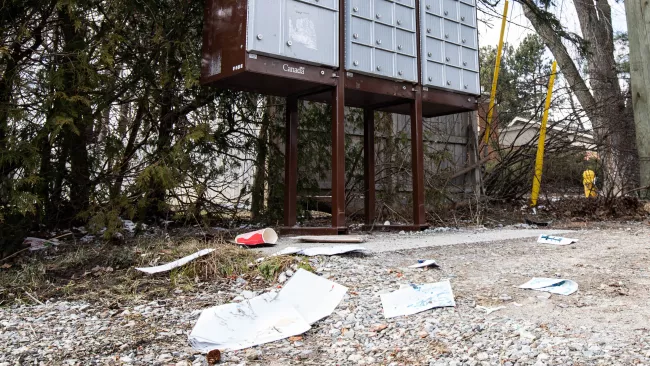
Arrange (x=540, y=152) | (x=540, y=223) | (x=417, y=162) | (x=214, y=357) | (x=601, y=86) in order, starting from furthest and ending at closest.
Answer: (x=601, y=86) → (x=540, y=152) → (x=540, y=223) → (x=417, y=162) → (x=214, y=357)

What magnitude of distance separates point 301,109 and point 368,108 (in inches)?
36.0

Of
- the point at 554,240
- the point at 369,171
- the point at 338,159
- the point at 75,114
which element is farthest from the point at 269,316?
the point at 369,171

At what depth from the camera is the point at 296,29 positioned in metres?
4.88

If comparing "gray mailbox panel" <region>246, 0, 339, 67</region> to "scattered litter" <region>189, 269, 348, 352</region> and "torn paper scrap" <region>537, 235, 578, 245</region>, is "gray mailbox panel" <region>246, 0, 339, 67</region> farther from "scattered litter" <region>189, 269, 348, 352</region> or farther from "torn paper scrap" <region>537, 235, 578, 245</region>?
"torn paper scrap" <region>537, 235, 578, 245</region>

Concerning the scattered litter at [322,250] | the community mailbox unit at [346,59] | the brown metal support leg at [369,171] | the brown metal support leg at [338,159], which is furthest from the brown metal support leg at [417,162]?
the scattered litter at [322,250]

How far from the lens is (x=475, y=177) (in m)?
8.77

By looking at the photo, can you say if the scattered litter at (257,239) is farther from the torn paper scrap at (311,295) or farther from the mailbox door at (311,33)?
the mailbox door at (311,33)

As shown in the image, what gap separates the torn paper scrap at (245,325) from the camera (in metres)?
2.54

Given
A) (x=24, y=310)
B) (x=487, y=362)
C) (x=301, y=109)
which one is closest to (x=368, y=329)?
(x=487, y=362)

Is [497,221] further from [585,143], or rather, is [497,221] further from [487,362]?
[487,362]

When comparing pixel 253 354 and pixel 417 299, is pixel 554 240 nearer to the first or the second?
pixel 417 299

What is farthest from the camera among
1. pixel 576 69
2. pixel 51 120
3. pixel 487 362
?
pixel 576 69

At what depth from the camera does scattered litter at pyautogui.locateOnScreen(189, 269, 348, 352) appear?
259 cm

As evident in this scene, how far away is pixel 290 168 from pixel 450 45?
2423 mm
